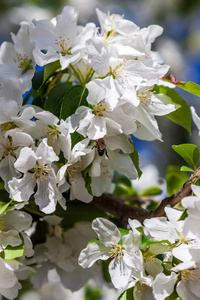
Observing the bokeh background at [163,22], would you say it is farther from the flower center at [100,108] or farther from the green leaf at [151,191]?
the flower center at [100,108]

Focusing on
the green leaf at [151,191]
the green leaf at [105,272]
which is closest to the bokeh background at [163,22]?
the green leaf at [151,191]

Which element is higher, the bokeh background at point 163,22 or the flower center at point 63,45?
the flower center at point 63,45

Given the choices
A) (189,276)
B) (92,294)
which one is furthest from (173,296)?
(92,294)

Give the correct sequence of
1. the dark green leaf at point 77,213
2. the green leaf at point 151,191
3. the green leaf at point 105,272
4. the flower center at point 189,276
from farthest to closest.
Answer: the green leaf at point 151,191, the green leaf at point 105,272, the dark green leaf at point 77,213, the flower center at point 189,276

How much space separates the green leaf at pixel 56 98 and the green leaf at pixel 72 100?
0.10ft

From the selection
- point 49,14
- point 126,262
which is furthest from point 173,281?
point 49,14

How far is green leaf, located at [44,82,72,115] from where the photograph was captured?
80 cm

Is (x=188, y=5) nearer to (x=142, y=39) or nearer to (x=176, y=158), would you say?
(x=176, y=158)

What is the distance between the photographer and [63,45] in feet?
2.66

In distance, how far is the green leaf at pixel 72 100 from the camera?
76 cm

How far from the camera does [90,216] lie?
3.03 feet

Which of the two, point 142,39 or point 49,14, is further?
point 49,14

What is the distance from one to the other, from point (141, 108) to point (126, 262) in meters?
0.29

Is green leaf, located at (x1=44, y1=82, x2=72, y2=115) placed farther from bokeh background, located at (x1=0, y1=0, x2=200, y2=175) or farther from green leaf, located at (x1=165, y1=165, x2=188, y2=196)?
bokeh background, located at (x1=0, y1=0, x2=200, y2=175)
